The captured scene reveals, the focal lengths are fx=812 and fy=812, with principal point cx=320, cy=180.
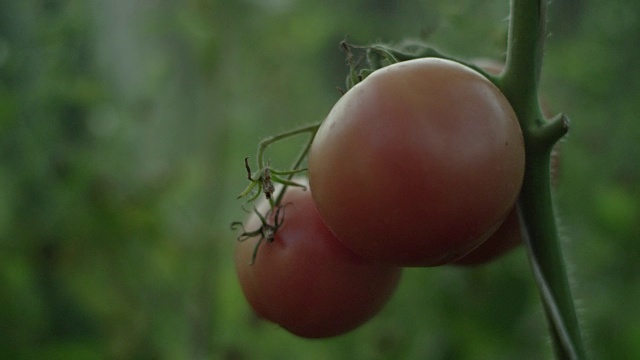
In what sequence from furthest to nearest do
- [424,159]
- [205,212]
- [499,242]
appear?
[205,212] → [499,242] → [424,159]

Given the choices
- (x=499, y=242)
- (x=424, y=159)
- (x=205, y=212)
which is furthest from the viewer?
(x=205, y=212)

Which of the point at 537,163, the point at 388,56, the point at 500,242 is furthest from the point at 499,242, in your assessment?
the point at 388,56

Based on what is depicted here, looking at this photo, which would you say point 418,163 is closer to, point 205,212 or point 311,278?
point 311,278

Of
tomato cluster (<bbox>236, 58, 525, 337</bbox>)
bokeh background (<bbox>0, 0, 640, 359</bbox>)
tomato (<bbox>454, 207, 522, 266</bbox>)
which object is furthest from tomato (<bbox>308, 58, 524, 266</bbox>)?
bokeh background (<bbox>0, 0, 640, 359</bbox>)

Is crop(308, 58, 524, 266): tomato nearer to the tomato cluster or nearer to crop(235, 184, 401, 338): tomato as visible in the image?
the tomato cluster

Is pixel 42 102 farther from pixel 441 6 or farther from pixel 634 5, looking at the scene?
pixel 634 5

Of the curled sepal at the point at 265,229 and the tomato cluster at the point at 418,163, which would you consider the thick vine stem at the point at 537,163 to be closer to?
Result: the tomato cluster at the point at 418,163

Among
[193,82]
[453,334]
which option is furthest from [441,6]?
[193,82]
